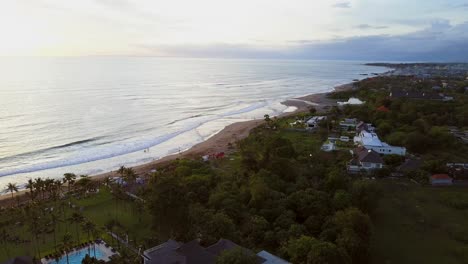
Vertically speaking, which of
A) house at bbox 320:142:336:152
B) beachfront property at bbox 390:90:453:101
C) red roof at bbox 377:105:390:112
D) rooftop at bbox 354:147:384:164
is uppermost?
beachfront property at bbox 390:90:453:101

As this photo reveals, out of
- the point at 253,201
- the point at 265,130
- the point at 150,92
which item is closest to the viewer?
the point at 253,201

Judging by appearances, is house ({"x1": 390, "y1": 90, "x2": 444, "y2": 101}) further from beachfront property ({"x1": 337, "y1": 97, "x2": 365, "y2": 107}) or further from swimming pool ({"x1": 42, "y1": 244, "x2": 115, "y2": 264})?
swimming pool ({"x1": 42, "y1": 244, "x2": 115, "y2": 264})

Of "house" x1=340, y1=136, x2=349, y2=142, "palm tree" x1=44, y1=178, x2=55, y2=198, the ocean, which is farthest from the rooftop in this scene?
"palm tree" x1=44, y1=178, x2=55, y2=198

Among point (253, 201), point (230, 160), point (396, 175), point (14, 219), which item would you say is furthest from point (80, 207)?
point (396, 175)

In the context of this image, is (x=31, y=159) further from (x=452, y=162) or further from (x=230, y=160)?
(x=452, y=162)

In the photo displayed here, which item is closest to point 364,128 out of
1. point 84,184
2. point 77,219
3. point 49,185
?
point 84,184

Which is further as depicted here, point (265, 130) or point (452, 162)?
point (265, 130)
